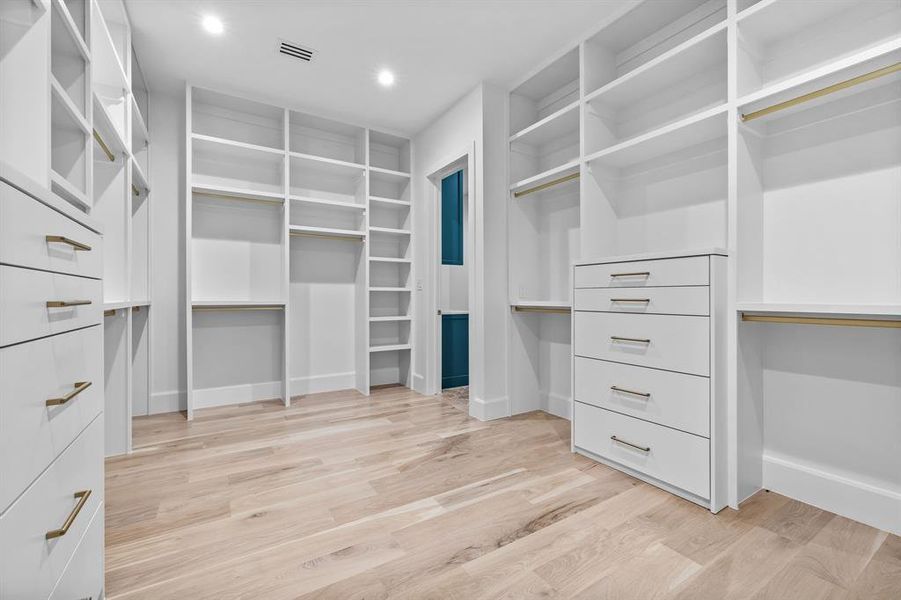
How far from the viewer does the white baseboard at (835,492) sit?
1561mm

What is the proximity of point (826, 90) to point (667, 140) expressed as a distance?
64 cm

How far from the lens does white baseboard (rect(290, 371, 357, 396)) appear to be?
3740mm

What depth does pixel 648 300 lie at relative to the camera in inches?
76.0

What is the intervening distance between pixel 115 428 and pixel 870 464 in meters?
3.61

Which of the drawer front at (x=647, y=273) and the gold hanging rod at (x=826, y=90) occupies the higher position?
the gold hanging rod at (x=826, y=90)

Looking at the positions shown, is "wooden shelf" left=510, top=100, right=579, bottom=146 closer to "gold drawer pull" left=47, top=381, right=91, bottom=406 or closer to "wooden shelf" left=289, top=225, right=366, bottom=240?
"wooden shelf" left=289, top=225, right=366, bottom=240

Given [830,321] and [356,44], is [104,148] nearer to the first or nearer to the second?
[356,44]

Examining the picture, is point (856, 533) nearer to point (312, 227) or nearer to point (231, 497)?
point (231, 497)

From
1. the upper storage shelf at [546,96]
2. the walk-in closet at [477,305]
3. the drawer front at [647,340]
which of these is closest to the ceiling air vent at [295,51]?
the walk-in closet at [477,305]

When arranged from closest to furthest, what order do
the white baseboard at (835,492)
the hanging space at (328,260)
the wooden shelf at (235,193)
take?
the white baseboard at (835,492)
the wooden shelf at (235,193)
the hanging space at (328,260)

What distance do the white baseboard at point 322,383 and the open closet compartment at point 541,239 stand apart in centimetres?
166

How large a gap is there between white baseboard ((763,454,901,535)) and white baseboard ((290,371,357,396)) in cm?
317

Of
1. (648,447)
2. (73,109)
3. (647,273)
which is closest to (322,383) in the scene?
(73,109)

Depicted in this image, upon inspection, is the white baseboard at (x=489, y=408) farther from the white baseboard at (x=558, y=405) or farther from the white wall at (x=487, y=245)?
the white baseboard at (x=558, y=405)
